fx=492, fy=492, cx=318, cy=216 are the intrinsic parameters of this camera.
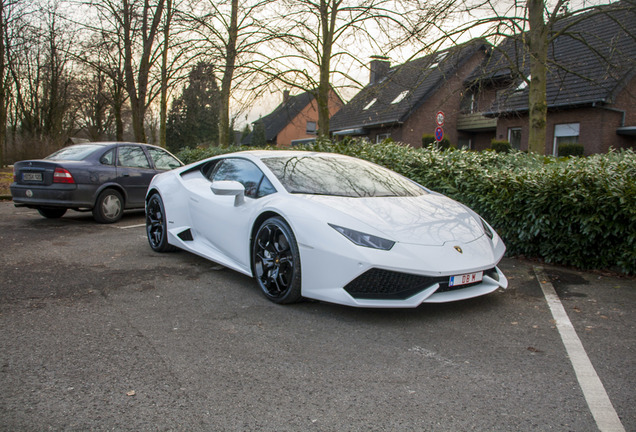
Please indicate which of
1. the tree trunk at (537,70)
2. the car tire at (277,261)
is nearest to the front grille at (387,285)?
the car tire at (277,261)

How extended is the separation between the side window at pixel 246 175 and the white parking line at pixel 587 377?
2.54 meters

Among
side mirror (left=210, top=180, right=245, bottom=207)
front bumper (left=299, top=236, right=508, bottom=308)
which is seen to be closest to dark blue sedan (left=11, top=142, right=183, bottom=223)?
side mirror (left=210, top=180, right=245, bottom=207)

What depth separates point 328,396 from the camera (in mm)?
2494

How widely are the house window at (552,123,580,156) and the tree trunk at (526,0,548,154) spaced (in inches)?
432

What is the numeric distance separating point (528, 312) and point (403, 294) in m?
1.16

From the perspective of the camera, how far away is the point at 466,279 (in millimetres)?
3670

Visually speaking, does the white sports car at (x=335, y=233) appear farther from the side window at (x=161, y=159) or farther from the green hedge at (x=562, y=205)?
the side window at (x=161, y=159)

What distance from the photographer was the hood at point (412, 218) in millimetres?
3705

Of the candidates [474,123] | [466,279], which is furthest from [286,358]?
[474,123]

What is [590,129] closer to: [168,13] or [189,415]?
[168,13]

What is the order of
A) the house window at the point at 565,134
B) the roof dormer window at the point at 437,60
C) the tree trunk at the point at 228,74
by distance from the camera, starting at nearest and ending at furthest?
the roof dormer window at the point at 437,60 → the tree trunk at the point at 228,74 → the house window at the point at 565,134

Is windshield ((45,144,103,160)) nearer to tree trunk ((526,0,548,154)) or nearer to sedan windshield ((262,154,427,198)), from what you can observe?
sedan windshield ((262,154,427,198))

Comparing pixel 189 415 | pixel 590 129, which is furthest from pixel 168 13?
pixel 189 415

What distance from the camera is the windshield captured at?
859 centimetres
